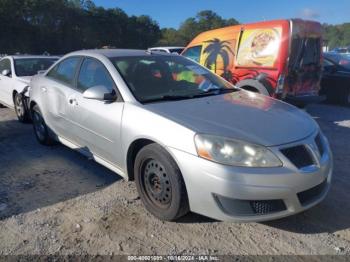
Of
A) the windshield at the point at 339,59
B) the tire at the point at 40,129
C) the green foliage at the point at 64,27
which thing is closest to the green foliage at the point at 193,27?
the green foliage at the point at 64,27

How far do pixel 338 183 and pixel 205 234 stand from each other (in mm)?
1913

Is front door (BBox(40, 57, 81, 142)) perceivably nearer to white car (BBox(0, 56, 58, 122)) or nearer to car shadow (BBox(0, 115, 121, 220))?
car shadow (BBox(0, 115, 121, 220))

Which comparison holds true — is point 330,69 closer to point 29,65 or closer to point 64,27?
point 29,65

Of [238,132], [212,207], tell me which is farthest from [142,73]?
[212,207]

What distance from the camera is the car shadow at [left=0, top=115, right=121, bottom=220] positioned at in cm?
386

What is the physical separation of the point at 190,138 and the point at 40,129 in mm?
3524

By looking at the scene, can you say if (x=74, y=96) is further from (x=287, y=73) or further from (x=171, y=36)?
(x=171, y=36)

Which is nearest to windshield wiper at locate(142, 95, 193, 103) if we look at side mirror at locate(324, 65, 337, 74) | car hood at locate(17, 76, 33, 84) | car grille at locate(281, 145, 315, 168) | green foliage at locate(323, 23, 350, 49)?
car grille at locate(281, 145, 315, 168)

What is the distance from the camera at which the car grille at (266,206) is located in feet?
9.45

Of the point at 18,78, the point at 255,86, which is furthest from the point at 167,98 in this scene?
the point at 18,78

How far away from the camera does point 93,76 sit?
4227mm

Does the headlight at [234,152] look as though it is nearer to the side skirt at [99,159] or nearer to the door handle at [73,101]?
the side skirt at [99,159]

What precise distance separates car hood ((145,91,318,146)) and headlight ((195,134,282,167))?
6 centimetres

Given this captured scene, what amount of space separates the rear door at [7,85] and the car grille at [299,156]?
20.8 ft
